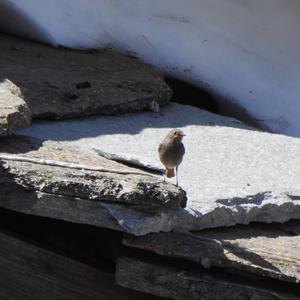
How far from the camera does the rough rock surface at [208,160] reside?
3705mm

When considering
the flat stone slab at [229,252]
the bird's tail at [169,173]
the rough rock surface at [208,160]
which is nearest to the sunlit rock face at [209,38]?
the rough rock surface at [208,160]

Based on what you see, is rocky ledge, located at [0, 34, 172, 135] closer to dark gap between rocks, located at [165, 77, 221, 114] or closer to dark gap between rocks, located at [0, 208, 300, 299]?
dark gap between rocks, located at [165, 77, 221, 114]

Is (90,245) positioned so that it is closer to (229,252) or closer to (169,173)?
(169,173)

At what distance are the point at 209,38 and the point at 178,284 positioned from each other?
1.92 metres

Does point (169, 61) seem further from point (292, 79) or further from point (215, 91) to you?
point (292, 79)

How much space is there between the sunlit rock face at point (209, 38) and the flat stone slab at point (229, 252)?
1497mm

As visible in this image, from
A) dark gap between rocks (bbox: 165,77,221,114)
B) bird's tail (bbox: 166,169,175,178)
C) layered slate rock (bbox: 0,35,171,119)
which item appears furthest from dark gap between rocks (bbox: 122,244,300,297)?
dark gap between rocks (bbox: 165,77,221,114)

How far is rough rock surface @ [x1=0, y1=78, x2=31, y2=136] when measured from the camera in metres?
3.75

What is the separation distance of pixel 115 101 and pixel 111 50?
0.66m

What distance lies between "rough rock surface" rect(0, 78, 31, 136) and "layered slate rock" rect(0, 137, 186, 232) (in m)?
0.16

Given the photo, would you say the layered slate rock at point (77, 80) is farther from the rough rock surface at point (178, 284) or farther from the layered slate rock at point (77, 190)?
the rough rock surface at point (178, 284)

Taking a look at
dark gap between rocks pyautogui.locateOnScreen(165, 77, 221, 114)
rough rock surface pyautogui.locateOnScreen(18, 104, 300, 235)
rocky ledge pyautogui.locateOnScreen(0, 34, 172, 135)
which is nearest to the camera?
rough rock surface pyautogui.locateOnScreen(18, 104, 300, 235)

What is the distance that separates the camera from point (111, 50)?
208 inches

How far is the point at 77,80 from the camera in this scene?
15.5 feet
